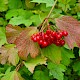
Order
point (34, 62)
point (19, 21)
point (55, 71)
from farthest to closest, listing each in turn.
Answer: point (19, 21) < point (55, 71) < point (34, 62)

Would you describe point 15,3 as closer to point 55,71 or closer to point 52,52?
point 55,71

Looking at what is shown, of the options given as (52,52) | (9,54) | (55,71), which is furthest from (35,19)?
(52,52)

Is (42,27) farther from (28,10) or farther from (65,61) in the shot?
(28,10)

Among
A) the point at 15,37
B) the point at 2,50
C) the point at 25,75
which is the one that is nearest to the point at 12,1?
the point at 25,75

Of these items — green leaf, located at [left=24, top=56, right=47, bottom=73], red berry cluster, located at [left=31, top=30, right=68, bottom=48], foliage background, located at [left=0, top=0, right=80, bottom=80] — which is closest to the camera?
red berry cluster, located at [left=31, top=30, right=68, bottom=48]

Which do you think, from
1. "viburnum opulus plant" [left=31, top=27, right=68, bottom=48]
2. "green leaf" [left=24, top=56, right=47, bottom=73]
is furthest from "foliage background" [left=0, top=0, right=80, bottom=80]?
"viburnum opulus plant" [left=31, top=27, right=68, bottom=48]

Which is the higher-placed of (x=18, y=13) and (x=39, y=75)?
(x=18, y=13)

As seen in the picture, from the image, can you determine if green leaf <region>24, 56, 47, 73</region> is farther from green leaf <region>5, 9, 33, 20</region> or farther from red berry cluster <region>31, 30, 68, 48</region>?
green leaf <region>5, 9, 33, 20</region>
